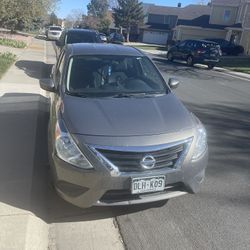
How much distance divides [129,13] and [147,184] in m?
73.2

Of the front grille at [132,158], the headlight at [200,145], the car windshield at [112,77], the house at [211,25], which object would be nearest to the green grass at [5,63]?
the car windshield at [112,77]

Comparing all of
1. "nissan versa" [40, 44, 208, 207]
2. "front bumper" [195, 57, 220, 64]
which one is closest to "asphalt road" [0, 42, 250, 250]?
"nissan versa" [40, 44, 208, 207]

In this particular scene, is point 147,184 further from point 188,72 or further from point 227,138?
point 188,72

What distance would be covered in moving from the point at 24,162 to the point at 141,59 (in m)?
2.32

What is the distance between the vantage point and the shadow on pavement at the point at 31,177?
4.46 m

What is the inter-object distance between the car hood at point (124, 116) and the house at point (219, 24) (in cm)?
4511

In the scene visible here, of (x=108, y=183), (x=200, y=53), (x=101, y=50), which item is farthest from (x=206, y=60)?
(x=108, y=183)

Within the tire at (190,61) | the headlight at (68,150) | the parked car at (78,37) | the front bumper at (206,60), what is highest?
the headlight at (68,150)

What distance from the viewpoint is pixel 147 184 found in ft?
13.4

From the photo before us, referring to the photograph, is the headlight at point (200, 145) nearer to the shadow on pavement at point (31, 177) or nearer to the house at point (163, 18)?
the shadow on pavement at point (31, 177)

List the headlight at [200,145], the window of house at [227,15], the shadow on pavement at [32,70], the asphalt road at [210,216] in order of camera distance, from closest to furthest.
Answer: the asphalt road at [210,216], the headlight at [200,145], the shadow on pavement at [32,70], the window of house at [227,15]

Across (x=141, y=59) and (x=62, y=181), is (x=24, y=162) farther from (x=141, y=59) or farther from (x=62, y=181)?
(x=141, y=59)

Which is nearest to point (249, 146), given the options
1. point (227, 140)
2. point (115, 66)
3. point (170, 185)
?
point (227, 140)

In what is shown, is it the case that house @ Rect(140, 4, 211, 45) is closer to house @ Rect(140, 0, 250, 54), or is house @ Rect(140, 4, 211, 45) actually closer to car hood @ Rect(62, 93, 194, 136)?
house @ Rect(140, 0, 250, 54)
